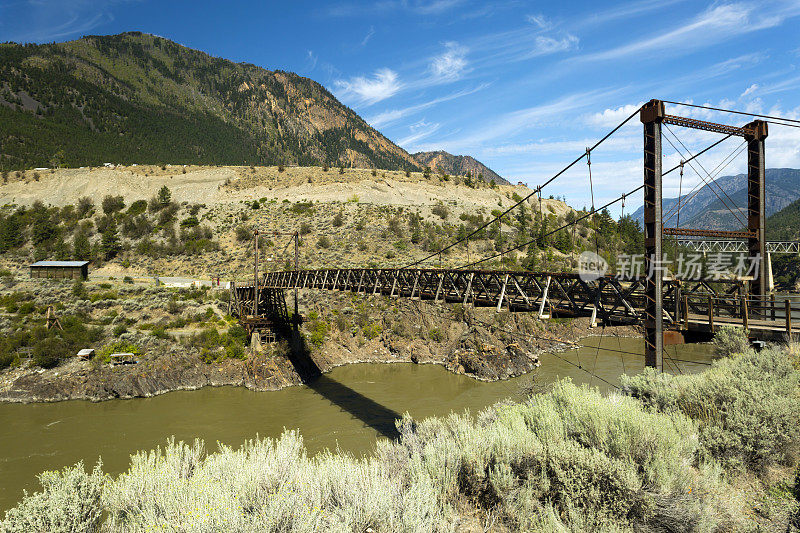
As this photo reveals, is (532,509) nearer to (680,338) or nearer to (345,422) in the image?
(680,338)

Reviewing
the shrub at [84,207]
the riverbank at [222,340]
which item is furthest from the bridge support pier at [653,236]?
the shrub at [84,207]

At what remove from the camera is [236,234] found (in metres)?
52.0

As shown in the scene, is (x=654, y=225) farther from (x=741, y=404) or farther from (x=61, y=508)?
(x=61, y=508)

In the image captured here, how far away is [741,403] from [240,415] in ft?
64.0

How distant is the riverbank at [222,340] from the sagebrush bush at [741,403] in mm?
14735

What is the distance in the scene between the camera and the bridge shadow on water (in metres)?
18.6

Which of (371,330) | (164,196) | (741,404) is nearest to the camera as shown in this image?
(741,404)

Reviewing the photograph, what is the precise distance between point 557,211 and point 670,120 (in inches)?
2649

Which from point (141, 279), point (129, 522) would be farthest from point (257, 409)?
point (141, 279)

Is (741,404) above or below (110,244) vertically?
below

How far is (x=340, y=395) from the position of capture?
73.2 ft

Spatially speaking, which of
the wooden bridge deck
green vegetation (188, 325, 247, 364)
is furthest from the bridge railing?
green vegetation (188, 325, 247, 364)

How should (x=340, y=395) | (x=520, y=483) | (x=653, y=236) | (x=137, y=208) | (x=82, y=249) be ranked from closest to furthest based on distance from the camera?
(x=520, y=483), (x=653, y=236), (x=340, y=395), (x=82, y=249), (x=137, y=208)

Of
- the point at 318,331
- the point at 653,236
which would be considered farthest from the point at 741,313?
the point at 318,331
